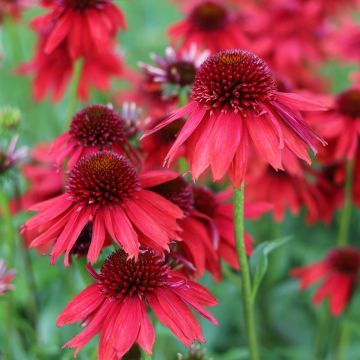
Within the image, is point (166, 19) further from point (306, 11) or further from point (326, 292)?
point (326, 292)

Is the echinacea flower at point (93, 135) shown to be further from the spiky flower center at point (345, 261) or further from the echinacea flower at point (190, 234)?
the spiky flower center at point (345, 261)

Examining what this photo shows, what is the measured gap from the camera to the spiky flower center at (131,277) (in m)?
0.81

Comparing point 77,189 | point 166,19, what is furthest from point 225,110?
point 166,19

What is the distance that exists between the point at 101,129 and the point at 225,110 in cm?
24

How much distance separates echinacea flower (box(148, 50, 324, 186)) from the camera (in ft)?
2.58

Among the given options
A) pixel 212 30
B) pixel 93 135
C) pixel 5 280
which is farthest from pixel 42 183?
pixel 212 30

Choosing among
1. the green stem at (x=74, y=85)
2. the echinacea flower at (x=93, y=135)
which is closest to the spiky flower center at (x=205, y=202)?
the echinacea flower at (x=93, y=135)

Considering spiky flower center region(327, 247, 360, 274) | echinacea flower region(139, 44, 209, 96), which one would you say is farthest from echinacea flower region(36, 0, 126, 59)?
spiky flower center region(327, 247, 360, 274)

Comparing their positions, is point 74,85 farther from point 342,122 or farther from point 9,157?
point 342,122

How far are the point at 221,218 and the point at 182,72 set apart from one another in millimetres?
328

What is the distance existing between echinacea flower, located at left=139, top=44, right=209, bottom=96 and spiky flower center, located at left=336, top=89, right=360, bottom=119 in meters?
0.35

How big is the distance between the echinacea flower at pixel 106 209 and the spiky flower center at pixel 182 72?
0.37 meters

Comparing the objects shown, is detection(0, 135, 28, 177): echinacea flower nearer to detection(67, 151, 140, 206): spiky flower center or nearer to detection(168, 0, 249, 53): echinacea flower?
detection(67, 151, 140, 206): spiky flower center

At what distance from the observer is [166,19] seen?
3.50 metres
